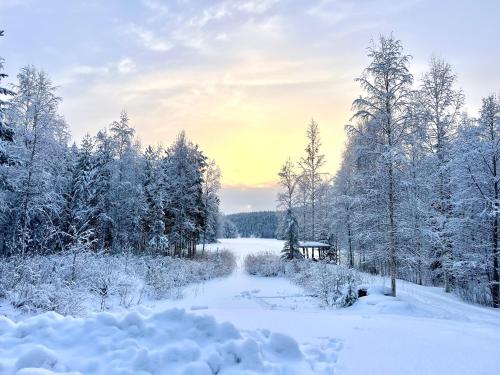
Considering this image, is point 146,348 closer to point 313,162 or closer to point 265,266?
point 265,266

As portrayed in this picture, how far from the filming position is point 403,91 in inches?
610

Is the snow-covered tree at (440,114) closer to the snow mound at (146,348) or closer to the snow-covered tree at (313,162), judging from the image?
the snow-covered tree at (313,162)

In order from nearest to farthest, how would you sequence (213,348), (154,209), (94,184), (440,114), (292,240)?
1. (213,348)
2. (440,114)
3. (94,184)
4. (292,240)
5. (154,209)

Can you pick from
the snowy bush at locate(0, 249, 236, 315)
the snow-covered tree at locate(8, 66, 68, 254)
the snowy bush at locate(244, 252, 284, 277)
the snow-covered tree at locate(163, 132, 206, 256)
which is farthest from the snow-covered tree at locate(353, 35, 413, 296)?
the snow-covered tree at locate(163, 132, 206, 256)

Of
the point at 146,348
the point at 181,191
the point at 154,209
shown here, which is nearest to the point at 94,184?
the point at 154,209

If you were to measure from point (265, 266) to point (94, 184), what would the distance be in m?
14.7

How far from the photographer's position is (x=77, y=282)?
425 inches

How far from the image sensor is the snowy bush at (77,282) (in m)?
8.48

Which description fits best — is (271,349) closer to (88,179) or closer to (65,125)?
(65,125)

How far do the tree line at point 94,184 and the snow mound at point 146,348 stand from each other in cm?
1337

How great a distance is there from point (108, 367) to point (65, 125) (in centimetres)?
Answer: 2232

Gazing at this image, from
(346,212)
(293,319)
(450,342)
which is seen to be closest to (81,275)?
(293,319)

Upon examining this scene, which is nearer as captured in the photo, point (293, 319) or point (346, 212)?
point (293, 319)

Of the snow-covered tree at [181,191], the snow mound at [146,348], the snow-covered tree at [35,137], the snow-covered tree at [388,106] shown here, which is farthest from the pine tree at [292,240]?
the snow mound at [146,348]
